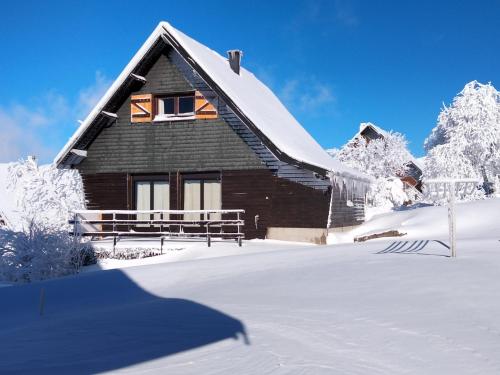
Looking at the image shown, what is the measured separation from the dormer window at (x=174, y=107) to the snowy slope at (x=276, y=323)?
10389 mm

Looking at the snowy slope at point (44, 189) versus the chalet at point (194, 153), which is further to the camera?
the snowy slope at point (44, 189)

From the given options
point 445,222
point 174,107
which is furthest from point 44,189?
point 445,222

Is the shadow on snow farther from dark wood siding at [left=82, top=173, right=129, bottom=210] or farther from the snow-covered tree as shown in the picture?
the snow-covered tree

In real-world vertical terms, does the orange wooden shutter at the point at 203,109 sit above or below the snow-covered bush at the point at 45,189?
above

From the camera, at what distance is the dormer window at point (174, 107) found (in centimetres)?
1830

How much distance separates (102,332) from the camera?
16.6 feet

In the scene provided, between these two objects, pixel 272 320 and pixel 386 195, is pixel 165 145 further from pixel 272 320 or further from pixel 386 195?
pixel 386 195

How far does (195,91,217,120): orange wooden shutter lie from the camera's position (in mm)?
17594

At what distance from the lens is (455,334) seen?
4.33 meters

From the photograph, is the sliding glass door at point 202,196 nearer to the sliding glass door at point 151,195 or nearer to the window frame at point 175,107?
the sliding glass door at point 151,195

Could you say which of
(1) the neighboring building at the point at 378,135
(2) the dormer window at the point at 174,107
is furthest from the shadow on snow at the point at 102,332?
(1) the neighboring building at the point at 378,135

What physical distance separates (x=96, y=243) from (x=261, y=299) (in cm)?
1122

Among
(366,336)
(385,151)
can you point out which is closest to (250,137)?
(366,336)

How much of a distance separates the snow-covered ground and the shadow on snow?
0.06 ft
